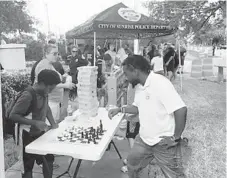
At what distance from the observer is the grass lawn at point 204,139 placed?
3676 mm

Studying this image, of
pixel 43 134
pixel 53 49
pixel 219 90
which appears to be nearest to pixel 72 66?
pixel 53 49

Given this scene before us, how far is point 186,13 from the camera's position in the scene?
5.39 m

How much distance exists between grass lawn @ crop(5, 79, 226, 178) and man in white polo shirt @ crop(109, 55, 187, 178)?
1485 mm

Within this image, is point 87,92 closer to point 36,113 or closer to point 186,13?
point 36,113

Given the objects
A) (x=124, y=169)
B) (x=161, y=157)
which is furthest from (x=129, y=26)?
(x=161, y=157)

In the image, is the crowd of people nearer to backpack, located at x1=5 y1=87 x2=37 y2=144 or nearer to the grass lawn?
backpack, located at x1=5 y1=87 x2=37 y2=144

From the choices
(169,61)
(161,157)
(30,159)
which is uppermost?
(169,61)

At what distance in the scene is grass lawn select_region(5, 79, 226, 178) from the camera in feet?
12.1

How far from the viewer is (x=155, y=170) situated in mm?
3547

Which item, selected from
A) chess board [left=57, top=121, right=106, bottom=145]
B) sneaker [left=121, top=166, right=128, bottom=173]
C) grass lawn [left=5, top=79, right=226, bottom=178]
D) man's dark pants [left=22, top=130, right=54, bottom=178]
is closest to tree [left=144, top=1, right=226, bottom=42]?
grass lawn [left=5, top=79, right=226, bottom=178]

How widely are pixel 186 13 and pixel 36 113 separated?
13.4 feet

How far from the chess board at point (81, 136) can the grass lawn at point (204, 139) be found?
1440 millimetres

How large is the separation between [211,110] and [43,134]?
5.29 meters

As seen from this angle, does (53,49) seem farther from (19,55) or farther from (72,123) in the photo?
(72,123)
